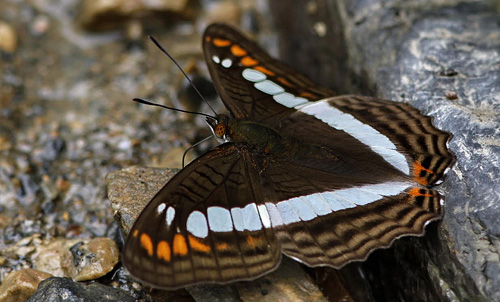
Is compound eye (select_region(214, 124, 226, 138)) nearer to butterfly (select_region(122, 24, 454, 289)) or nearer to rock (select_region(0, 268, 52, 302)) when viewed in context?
butterfly (select_region(122, 24, 454, 289))

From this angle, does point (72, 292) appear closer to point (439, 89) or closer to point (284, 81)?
point (284, 81)

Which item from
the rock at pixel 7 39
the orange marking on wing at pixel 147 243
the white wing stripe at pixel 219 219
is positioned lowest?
the rock at pixel 7 39

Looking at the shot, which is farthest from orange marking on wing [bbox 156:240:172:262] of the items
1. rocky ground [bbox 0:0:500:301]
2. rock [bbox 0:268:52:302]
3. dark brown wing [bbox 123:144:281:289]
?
rock [bbox 0:268:52:302]

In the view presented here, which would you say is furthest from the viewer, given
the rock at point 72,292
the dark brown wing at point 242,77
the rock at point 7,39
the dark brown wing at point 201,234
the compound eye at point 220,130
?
the rock at point 7,39

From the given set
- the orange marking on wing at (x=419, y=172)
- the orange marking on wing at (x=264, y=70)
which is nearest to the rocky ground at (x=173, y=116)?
the orange marking on wing at (x=419, y=172)

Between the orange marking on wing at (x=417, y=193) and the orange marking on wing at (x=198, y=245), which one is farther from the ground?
the orange marking on wing at (x=417, y=193)

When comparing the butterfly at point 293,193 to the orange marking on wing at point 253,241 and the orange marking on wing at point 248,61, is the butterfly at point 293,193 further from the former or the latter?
the orange marking on wing at point 248,61

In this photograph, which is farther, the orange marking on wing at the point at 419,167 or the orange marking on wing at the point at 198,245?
the orange marking on wing at the point at 419,167

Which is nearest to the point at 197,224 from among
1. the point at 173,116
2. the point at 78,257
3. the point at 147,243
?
the point at 147,243
